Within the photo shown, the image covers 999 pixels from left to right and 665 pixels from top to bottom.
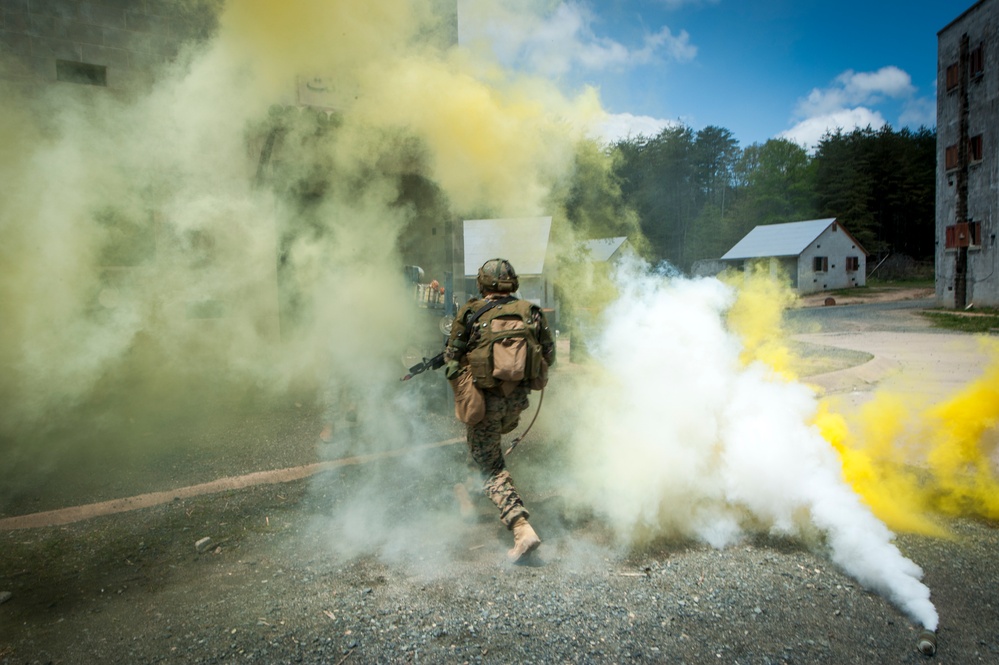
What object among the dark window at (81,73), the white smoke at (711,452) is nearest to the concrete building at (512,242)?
the white smoke at (711,452)

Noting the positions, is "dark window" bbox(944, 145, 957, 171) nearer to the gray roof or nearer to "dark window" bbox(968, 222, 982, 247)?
"dark window" bbox(968, 222, 982, 247)

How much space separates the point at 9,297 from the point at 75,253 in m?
0.71

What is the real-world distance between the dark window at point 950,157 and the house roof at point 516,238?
66.4 feet

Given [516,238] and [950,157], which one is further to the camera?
[950,157]

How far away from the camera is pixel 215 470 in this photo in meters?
4.98

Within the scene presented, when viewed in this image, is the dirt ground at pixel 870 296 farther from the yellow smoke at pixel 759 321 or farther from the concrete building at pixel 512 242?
the yellow smoke at pixel 759 321

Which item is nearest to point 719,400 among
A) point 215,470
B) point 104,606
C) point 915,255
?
point 104,606

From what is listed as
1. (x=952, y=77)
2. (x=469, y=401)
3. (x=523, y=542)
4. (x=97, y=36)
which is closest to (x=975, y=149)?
(x=952, y=77)

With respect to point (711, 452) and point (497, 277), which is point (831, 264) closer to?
point (711, 452)

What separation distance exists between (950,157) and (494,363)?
26.0m

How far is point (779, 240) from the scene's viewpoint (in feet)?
121

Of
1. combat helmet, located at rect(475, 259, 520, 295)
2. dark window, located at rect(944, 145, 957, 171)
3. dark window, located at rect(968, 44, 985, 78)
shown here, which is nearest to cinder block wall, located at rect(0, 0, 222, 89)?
combat helmet, located at rect(475, 259, 520, 295)

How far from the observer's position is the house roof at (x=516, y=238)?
8672 mm

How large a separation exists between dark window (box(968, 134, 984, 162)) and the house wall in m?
13.4
